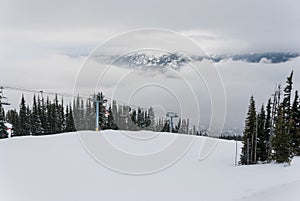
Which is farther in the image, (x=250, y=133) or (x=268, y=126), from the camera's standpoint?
(x=268, y=126)

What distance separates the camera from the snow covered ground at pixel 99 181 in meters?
7.69

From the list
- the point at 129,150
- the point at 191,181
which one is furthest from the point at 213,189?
the point at 129,150

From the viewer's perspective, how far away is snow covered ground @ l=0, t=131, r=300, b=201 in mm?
7691

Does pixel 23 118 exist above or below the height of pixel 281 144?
above

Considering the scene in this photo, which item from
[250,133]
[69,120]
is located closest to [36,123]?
[69,120]

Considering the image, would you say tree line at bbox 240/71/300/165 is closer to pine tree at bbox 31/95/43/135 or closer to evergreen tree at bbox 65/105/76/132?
evergreen tree at bbox 65/105/76/132

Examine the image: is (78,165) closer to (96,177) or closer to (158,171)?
(96,177)

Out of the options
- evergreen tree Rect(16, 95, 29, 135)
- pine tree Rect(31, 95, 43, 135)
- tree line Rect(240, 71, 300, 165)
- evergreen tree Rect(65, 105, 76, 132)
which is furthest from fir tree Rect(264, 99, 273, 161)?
evergreen tree Rect(16, 95, 29, 135)

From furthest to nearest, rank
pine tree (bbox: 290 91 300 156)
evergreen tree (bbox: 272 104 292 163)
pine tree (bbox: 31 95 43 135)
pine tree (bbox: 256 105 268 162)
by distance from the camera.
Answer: pine tree (bbox: 31 95 43 135) < pine tree (bbox: 256 105 268 162) < pine tree (bbox: 290 91 300 156) < evergreen tree (bbox: 272 104 292 163)

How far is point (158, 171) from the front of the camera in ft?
36.5

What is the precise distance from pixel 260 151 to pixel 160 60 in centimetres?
1488

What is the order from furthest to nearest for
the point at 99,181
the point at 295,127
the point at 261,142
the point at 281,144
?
the point at 261,142, the point at 295,127, the point at 281,144, the point at 99,181

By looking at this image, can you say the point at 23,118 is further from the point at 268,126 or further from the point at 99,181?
the point at 99,181

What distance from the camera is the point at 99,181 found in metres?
9.14
